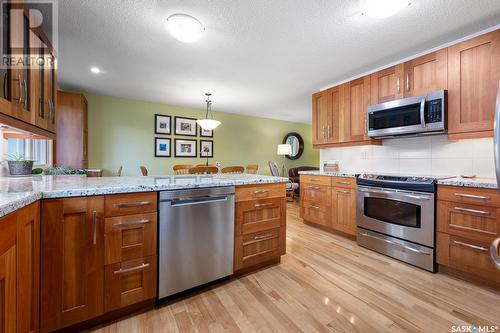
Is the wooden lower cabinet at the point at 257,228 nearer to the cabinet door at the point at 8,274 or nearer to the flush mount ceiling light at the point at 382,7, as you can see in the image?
the cabinet door at the point at 8,274

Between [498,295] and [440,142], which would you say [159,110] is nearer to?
[440,142]

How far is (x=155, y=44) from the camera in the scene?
7.68 ft

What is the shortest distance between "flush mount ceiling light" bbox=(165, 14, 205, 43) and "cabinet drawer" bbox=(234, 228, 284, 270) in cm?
188

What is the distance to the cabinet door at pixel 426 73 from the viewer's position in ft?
7.18

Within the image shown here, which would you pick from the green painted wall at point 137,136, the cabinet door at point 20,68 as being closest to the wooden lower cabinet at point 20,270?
the cabinet door at point 20,68

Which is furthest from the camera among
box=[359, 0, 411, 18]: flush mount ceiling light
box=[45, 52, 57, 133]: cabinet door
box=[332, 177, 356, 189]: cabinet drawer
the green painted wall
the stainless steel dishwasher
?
the green painted wall

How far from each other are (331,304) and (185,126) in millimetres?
Answer: 4479

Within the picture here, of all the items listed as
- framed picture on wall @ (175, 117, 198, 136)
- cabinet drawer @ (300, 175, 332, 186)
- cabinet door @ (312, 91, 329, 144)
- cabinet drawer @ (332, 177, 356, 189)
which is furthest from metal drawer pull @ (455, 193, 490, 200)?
framed picture on wall @ (175, 117, 198, 136)

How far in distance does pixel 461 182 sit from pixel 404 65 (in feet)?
4.71

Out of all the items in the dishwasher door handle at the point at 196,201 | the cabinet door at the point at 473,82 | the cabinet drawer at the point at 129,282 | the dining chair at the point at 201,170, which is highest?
the cabinet door at the point at 473,82

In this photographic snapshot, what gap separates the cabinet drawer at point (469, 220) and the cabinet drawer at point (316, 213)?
4.21 feet

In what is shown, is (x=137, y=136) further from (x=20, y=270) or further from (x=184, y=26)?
(x=20, y=270)

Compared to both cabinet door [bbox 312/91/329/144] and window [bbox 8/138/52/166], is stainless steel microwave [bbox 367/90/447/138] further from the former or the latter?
window [bbox 8/138/52/166]

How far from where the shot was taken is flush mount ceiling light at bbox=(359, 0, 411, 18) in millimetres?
1645
